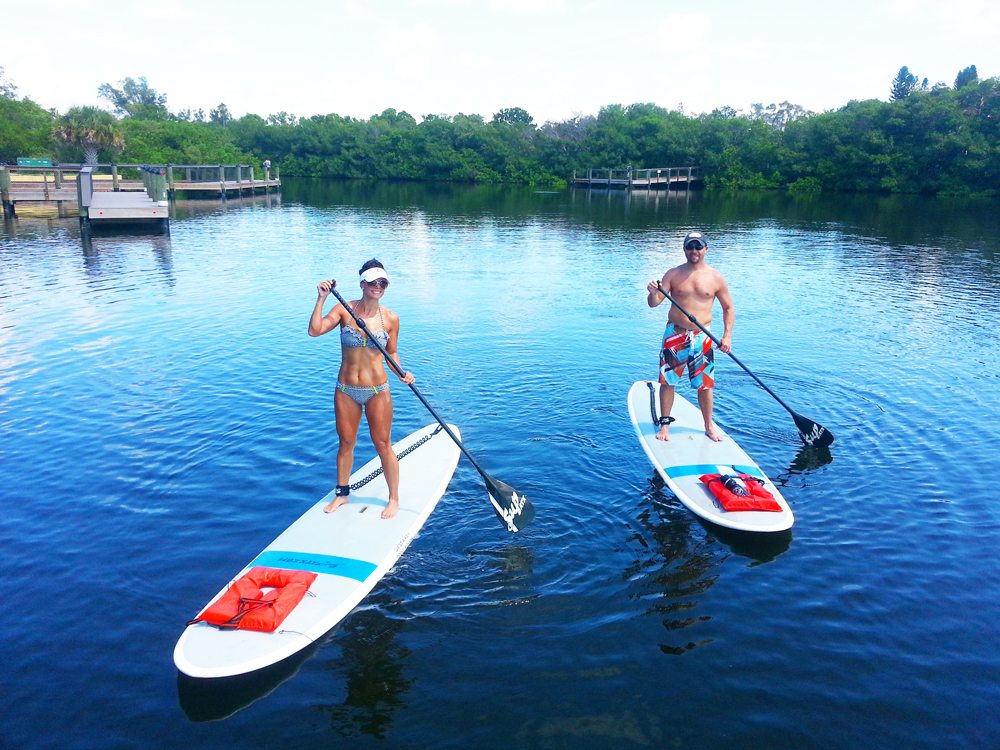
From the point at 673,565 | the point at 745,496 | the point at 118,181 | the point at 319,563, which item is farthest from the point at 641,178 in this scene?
the point at 319,563

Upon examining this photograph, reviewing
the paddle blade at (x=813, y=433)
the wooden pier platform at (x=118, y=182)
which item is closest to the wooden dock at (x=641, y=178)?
the wooden pier platform at (x=118, y=182)

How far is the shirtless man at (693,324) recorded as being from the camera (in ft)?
29.6

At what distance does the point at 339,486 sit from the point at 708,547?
3990mm

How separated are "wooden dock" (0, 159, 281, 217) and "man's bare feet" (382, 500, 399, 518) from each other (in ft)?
108

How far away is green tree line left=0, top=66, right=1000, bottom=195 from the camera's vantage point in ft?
197

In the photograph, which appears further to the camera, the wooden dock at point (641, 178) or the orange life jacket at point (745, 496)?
the wooden dock at point (641, 178)

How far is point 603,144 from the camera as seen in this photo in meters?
85.8

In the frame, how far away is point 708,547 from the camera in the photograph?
24.6ft

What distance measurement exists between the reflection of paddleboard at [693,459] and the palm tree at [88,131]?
190 feet

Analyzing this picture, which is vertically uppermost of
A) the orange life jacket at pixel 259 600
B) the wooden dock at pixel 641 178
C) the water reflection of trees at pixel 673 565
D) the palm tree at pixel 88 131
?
the palm tree at pixel 88 131

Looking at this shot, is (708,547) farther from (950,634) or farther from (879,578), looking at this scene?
(950,634)

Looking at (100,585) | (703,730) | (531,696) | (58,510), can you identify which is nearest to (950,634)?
(703,730)

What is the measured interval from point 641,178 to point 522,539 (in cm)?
7078

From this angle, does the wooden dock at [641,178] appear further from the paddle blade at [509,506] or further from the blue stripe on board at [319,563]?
the blue stripe on board at [319,563]
